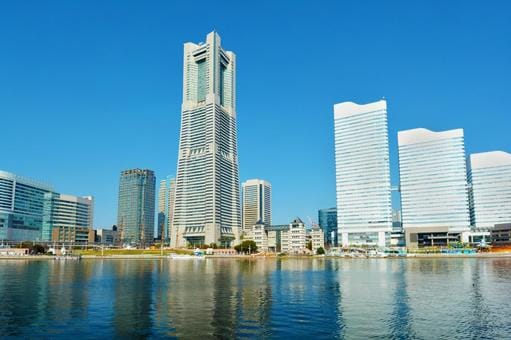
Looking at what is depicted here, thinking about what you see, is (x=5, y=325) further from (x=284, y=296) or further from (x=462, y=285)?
(x=462, y=285)

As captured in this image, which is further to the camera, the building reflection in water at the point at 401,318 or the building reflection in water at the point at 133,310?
the building reflection in water at the point at 133,310

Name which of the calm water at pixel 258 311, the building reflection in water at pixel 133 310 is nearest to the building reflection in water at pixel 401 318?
the calm water at pixel 258 311

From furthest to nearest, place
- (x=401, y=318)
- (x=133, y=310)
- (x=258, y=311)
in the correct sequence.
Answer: (x=133, y=310), (x=258, y=311), (x=401, y=318)

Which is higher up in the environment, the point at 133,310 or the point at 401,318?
the point at 133,310

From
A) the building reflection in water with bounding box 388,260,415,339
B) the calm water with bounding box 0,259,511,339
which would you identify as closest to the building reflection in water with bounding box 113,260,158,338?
the calm water with bounding box 0,259,511,339

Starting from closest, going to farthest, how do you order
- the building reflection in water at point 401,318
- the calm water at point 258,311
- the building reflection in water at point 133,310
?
the building reflection in water at point 401,318, the calm water at point 258,311, the building reflection in water at point 133,310

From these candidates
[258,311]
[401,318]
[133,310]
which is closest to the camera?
[401,318]

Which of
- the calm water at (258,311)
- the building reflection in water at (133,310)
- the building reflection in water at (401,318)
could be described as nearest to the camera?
the building reflection in water at (401,318)

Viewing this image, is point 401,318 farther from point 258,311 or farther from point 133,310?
point 133,310

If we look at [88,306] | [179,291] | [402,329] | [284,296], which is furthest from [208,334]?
[179,291]

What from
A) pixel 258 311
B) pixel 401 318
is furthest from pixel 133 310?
pixel 401 318

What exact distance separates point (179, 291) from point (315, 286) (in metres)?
29.8

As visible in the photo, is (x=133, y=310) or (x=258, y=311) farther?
(x=133, y=310)

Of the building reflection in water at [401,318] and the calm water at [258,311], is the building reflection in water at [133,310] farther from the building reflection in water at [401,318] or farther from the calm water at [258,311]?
the building reflection in water at [401,318]
